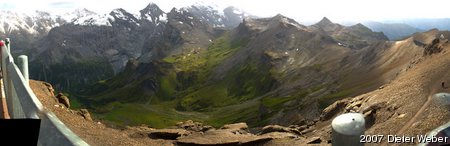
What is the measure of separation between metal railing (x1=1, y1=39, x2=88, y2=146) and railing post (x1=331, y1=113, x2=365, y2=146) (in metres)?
3.81

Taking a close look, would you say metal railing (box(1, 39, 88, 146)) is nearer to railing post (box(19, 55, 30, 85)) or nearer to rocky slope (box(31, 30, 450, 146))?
railing post (box(19, 55, 30, 85))

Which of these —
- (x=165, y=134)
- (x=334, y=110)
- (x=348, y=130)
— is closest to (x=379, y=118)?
(x=334, y=110)

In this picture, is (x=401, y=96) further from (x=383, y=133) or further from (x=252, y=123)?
(x=252, y=123)

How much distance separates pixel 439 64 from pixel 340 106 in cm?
1650

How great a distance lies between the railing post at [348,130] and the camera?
6.16 meters

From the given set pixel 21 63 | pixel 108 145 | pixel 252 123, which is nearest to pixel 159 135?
pixel 108 145

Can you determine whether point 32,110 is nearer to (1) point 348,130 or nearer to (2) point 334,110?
(1) point 348,130

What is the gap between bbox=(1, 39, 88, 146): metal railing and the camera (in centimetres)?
727

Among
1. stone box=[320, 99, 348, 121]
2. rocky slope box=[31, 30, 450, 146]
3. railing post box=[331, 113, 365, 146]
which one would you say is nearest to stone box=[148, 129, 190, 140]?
rocky slope box=[31, 30, 450, 146]

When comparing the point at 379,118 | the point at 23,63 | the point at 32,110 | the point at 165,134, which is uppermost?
the point at 23,63

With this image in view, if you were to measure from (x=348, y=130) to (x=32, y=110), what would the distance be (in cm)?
714

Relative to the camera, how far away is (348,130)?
619 centimetres

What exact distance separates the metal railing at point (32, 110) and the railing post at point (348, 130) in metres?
3.81

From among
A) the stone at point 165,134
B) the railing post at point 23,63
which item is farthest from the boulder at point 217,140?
the railing post at point 23,63
